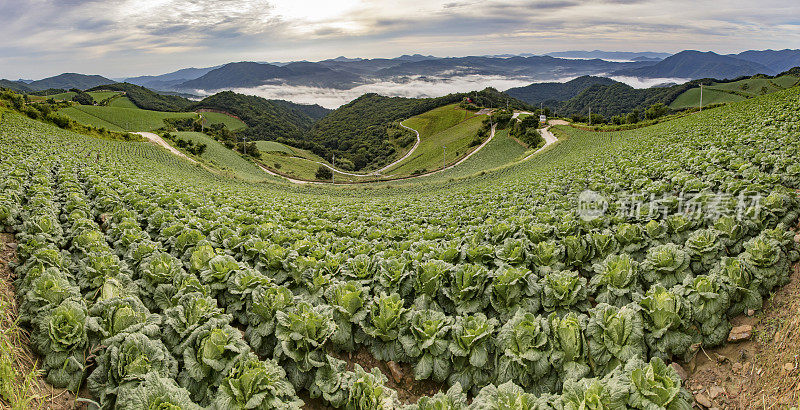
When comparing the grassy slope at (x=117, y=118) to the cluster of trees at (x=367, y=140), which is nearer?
the grassy slope at (x=117, y=118)

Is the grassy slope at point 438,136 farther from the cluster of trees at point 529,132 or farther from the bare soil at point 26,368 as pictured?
the bare soil at point 26,368

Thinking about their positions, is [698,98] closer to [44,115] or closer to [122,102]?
[44,115]

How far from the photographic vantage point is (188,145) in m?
80.9

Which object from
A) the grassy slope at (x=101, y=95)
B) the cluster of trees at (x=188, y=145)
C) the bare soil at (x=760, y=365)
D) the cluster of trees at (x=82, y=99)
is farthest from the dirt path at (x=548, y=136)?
the grassy slope at (x=101, y=95)

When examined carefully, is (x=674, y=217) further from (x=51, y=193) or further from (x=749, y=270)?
(x=51, y=193)

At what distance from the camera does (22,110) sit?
61125 mm

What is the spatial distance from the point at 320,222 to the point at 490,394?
1005 cm

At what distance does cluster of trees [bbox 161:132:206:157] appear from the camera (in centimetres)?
7799

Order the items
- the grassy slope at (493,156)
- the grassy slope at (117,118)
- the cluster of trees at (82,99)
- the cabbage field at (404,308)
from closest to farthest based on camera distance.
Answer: the cabbage field at (404,308) → the grassy slope at (493,156) → the grassy slope at (117,118) → the cluster of trees at (82,99)

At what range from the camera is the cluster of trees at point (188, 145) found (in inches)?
3071

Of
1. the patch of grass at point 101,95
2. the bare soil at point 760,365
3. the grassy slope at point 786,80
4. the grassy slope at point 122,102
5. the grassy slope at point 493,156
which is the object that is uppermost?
the patch of grass at point 101,95

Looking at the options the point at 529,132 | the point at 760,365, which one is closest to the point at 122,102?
the point at 529,132

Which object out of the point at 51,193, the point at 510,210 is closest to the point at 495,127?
the point at 510,210

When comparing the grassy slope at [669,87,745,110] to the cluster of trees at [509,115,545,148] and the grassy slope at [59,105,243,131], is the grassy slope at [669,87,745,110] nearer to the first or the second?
the cluster of trees at [509,115,545,148]
